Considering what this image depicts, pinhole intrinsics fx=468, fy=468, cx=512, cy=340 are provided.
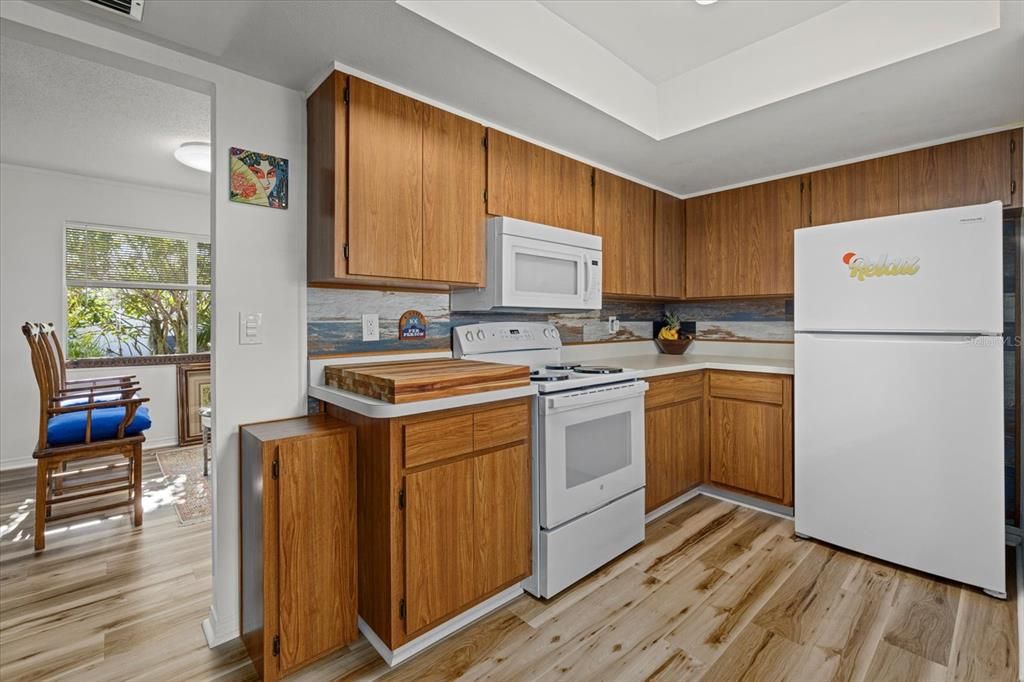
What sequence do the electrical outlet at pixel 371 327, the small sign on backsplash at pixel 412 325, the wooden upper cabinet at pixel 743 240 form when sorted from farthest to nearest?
the wooden upper cabinet at pixel 743 240 → the small sign on backsplash at pixel 412 325 → the electrical outlet at pixel 371 327

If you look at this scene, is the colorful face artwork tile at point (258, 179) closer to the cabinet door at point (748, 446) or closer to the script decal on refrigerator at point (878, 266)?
the script decal on refrigerator at point (878, 266)

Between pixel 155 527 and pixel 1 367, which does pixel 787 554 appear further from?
pixel 1 367

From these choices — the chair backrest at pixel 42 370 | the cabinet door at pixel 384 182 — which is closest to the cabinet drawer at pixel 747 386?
the cabinet door at pixel 384 182

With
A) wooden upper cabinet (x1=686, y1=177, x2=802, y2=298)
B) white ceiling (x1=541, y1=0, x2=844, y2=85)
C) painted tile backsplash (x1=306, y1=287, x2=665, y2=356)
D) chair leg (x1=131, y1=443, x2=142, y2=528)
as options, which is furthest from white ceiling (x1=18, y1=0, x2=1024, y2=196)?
chair leg (x1=131, y1=443, x2=142, y2=528)

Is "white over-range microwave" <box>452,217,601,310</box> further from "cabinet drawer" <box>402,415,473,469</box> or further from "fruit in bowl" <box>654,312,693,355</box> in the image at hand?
"fruit in bowl" <box>654,312,693,355</box>

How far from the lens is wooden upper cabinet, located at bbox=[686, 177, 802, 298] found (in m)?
3.02

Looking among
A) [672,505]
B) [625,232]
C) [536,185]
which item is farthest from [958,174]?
[672,505]

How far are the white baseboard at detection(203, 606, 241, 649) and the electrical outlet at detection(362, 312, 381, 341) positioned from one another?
1222mm

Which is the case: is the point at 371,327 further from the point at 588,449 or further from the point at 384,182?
the point at 588,449

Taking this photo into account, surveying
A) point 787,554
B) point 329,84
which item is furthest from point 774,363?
point 329,84

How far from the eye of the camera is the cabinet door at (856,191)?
8.66ft

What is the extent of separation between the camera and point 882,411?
7.30 ft

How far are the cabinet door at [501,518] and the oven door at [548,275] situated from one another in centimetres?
76

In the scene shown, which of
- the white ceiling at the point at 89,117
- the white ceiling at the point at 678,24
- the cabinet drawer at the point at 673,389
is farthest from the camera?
the cabinet drawer at the point at 673,389
